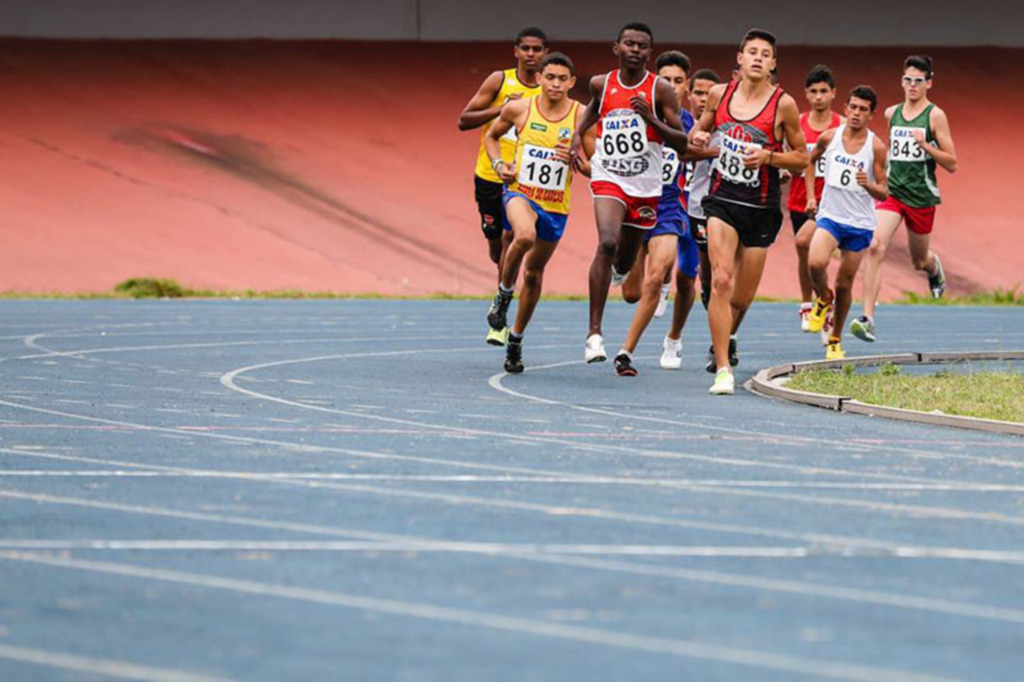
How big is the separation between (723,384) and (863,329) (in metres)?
5.24

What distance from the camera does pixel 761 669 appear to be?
217 inches

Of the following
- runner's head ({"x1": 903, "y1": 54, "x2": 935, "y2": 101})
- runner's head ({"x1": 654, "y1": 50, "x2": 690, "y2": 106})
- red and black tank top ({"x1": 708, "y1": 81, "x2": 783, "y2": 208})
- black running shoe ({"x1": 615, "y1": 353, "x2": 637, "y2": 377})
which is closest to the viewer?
red and black tank top ({"x1": 708, "y1": 81, "x2": 783, "y2": 208})

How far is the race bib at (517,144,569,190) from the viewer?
1554 cm

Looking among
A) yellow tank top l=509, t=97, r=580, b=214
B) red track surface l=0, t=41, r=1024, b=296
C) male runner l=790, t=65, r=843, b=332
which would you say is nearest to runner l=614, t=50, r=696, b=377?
yellow tank top l=509, t=97, r=580, b=214

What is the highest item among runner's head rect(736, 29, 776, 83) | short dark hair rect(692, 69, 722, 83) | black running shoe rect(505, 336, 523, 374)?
short dark hair rect(692, 69, 722, 83)

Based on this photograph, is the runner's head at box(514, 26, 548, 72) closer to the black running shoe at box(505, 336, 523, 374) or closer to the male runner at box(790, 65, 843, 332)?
the black running shoe at box(505, 336, 523, 374)

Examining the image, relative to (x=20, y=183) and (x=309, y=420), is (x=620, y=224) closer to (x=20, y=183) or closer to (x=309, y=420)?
(x=309, y=420)

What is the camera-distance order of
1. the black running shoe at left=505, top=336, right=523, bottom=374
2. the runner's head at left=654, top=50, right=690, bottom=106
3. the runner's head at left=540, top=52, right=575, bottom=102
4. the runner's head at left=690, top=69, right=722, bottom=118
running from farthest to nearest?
the runner's head at left=690, top=69, right=722, bottom=118 → the runner's head at left=654, top=50, right=690, bottom=106 → the black running shoe at left=505, top=336, right=523, bottom=374 → the runner's head at left=540, top=52, right=575, bottom=102

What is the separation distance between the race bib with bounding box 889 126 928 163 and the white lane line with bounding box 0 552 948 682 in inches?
525

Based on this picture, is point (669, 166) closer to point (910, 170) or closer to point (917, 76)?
point (917, 76)

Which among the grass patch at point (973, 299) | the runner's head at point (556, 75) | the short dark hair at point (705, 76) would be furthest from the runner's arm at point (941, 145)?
the grass patch at point (973, 299)

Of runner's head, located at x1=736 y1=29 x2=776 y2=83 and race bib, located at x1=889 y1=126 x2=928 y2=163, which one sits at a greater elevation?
runner's head, located at x1=736 y1=29 x2=776 y2=83

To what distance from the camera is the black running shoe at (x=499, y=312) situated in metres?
17.0

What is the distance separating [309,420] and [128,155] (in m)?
22.0
